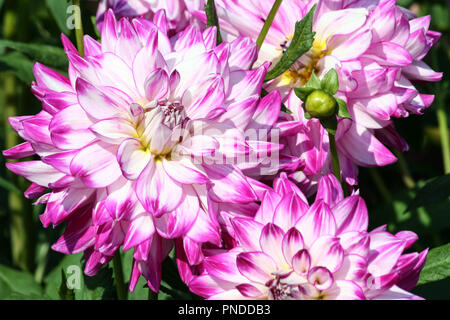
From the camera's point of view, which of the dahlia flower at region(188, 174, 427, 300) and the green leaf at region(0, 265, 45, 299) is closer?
the dahlia flower at region(188, 174, 427, 300)

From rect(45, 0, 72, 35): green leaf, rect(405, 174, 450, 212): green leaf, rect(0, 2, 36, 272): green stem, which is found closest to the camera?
rect(405, 174, 450, 212): green leaf

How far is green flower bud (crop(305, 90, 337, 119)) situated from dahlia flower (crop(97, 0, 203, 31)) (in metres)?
0.33

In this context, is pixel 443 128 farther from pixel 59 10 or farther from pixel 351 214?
pixel 59 10

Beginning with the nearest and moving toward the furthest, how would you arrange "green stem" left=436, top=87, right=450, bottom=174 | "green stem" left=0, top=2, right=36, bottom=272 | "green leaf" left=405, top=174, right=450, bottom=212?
1. "green leaf" left=405, top=174, right=450, bottom=212
2. "green stem" left=436, top=87, right=450, bottom=174
3. "green stem" left=0, top=2, right=36, bottom=272

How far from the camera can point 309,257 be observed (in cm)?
70

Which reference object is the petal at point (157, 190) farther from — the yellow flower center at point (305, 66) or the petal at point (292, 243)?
the yellow flower center at point (305, 66)

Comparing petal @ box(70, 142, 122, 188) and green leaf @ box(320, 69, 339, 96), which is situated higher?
green leaf @ box(320, 69, 339, 96)

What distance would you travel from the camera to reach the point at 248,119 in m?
0.77

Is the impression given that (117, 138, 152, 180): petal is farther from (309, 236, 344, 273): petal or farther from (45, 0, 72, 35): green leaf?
(45, 0, 72, 35): green leaf

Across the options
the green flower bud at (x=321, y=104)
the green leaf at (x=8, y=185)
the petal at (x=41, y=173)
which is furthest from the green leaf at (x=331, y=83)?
the green leaf at (x=8, y=185)

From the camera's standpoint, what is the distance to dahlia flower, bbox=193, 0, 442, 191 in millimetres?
833

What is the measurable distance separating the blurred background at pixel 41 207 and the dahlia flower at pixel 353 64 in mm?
249

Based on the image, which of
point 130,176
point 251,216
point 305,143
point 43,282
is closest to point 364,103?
point 305,143

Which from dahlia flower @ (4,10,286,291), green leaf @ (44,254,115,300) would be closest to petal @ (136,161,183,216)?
dahlia flower @ (4,10,286,291)
